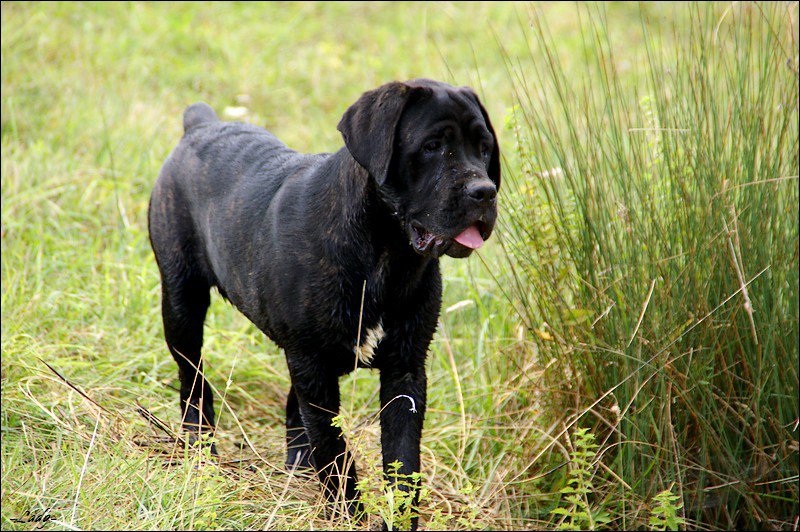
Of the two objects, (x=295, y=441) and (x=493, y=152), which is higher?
(x=493, y=152)

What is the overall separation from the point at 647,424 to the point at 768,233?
864 mm

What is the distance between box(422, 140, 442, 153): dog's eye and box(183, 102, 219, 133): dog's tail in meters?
1.67

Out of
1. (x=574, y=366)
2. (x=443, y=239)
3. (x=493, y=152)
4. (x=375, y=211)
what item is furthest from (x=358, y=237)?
(x=574, y=366)

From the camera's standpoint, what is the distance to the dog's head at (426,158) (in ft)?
10.1

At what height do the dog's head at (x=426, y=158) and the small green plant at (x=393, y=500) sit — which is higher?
the dog's head at (x=426, y=158)

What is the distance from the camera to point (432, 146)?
10.4 feet

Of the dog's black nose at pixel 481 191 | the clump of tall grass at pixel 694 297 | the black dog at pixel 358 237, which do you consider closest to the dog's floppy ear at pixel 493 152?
the black dog at pixel 358 237

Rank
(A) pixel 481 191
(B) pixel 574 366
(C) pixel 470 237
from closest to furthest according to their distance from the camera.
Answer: (A) pixel 481 191 → (C) pixel 470 237 → (B) pixel 574 366

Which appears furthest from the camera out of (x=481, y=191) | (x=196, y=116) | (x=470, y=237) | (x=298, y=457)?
(x=196, y=116)

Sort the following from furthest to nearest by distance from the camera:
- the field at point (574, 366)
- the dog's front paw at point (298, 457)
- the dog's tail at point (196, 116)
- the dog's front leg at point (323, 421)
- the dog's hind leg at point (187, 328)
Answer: the dog's tail at point (196, 116) → the dog's hind leg at point (187, 328) → the dog's front paw at point (298, 457) → the dog's front leg at point (323, 421) → the field at point (574, 366)

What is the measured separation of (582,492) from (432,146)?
1.32m

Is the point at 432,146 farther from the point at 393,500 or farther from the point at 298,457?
the point at 298,457

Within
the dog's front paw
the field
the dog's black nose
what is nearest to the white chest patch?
the field

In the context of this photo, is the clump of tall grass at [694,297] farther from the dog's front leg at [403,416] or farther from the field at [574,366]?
the dog's front leg at [403,416]
